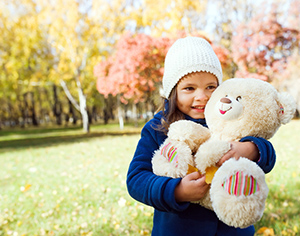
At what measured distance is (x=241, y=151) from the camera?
3.47ft

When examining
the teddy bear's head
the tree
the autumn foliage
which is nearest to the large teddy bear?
the teddy bear's head

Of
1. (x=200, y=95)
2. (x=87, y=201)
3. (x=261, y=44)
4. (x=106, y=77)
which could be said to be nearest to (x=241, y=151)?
(x=200, y=95)

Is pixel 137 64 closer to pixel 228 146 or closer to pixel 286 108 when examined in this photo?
pixel 286 108

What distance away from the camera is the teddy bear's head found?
110 centimetres

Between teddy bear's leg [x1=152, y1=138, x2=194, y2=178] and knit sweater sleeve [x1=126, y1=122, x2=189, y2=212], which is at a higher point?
teddy bear's leg [x1=152, y1=138, x2=194, y2=178]

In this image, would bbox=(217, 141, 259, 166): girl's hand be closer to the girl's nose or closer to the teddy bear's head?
the teddy bear's head

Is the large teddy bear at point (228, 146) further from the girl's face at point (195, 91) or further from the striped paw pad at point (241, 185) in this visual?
the girl's face at point (195, 91)

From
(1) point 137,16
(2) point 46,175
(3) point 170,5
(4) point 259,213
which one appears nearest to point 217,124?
(4) point 259,213

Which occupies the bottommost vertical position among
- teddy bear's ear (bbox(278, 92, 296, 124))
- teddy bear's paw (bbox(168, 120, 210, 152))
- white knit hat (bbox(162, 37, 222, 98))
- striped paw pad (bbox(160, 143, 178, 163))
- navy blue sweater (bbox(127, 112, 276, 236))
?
navy blue sweater (bbox(127, 112, 276, 236))

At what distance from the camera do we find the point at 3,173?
22.4 feet

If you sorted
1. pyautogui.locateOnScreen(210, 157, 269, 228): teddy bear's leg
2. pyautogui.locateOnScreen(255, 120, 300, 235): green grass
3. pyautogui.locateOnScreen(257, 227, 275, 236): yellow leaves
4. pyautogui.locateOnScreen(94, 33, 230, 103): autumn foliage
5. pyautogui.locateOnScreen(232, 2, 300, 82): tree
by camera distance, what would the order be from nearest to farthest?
pyautogui.locateOnScreen(210, 157, 269, 228): teddy bear's leg, pyautogui.locateOnScreen(257, 227, 275, 236): yellow leaves, pyautogui.locateOnScreen(255, 120, 300, 235): green grass, pyautogui.locateOnScreen(94, 33, 230, 103): autumn foliage, pyautogui.locateOnScreen(232, 2, 300, 82): tree

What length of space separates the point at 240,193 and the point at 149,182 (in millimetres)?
420

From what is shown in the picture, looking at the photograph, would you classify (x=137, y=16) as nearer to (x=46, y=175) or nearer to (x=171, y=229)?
(x=46, y=175)

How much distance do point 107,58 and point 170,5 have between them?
204 inches
